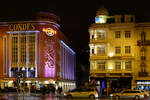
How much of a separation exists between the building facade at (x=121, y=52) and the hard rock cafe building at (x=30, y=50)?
17.6m

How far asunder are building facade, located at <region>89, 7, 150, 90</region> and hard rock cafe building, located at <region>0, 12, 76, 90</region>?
17.6m

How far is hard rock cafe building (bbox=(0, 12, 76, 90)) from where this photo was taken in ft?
246

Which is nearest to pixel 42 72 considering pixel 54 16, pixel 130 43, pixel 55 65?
pixel 55 65

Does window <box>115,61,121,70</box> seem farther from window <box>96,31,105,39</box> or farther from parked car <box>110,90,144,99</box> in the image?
parked car <box>110,90,144,99</box>

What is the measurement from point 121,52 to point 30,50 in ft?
84.9

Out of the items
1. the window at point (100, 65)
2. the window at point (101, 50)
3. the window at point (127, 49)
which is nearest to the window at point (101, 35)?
the window at point (101, 50)

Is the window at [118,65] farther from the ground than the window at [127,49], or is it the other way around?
the window at [127,49]

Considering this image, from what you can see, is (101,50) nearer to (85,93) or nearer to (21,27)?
(85,93)

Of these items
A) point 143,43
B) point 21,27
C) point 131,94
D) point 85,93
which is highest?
point 21,27

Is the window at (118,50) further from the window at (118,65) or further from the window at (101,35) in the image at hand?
the window at (101,35)

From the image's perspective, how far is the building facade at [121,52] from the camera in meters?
59.3

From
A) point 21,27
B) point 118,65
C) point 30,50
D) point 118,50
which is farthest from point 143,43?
point 21,27

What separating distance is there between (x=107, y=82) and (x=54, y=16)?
88.2ft

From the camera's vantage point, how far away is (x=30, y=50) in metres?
76.0
